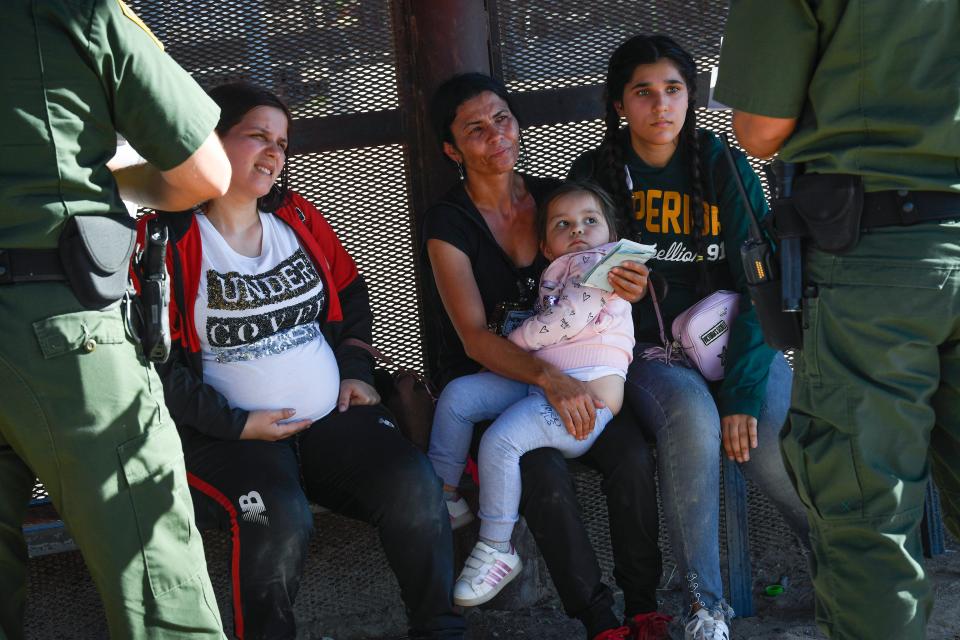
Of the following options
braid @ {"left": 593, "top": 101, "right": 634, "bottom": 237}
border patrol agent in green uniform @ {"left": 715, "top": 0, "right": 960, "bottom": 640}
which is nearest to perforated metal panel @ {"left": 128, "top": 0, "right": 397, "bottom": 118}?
braid @ {"left": 593, "top": 101, "right": 634, "bottom": 237}

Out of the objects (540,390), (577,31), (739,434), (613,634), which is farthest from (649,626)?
(577,31)

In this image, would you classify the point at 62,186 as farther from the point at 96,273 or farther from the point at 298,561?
the point at 298,561

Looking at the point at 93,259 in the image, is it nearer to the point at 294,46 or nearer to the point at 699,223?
the point at 294,46

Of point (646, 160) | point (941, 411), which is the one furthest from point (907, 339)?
point (646, 160)

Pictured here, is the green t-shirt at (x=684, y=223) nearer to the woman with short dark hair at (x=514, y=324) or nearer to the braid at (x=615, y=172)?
the braid at (x=615, y=172)

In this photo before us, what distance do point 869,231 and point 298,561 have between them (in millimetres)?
1628

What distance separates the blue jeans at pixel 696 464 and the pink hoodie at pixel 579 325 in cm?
16

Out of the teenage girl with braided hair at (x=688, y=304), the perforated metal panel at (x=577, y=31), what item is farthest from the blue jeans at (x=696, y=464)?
the perforated metal panel at (x=577, y=31)

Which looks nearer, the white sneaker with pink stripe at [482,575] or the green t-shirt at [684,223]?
the white sneaker with pink stripe at [482,575]

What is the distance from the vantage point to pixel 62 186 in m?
2.10

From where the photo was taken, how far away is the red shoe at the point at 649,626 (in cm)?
307

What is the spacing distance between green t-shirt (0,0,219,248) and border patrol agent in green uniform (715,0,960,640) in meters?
1.27

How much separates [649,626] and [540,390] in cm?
74

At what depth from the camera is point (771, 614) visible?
140 inches
